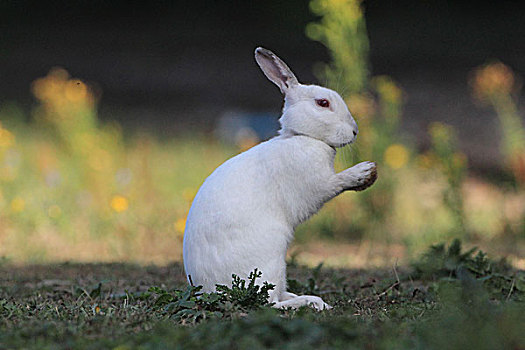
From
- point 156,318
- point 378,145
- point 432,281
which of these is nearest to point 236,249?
point 156,318

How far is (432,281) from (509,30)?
22.9ft

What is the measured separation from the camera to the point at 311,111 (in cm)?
316

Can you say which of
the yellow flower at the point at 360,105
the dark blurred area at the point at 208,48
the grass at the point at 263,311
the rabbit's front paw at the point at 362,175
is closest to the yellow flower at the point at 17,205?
the grass at the point at 263,311

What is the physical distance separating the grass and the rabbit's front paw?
557 mm

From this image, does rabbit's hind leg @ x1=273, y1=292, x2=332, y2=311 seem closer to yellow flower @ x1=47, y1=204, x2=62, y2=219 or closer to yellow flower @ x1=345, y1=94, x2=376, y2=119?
yellow flower @ x1=345, y1=94, x2=376, y2=119

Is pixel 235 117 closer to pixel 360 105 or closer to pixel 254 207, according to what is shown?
pixel 360 105

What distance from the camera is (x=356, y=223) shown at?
221 inches

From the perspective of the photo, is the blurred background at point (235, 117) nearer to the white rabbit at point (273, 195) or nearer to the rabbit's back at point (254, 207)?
the white rabbit at point (273, 195)

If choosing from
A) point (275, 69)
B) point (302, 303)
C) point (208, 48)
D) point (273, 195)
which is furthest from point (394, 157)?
point (208, 48)

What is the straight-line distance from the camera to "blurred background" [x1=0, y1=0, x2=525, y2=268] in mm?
5168

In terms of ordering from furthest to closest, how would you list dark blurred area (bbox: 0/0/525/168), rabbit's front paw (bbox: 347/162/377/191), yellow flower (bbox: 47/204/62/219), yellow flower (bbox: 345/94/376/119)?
dark blurred area (bbox: 0/0/525/168) < yellow flower (bbox: 47/204/62/219) < yellow flower (bbox: 345/94/376/119) < rabbit's front paw (bbox: 347/162/377/191)

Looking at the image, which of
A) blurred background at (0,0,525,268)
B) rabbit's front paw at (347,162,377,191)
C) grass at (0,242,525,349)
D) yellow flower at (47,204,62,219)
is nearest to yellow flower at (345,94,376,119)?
blurred background at (0,0,525,268)

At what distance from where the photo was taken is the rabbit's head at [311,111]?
10.3 ft

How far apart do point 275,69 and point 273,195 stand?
0.64m
